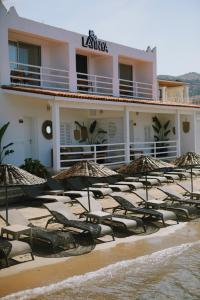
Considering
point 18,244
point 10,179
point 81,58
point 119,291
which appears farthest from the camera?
point 81,58

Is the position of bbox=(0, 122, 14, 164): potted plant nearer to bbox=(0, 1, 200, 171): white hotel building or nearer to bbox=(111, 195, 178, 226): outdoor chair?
bbox=(0, 1, 200, 171): white hotel building

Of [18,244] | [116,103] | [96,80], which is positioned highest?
[96,80]

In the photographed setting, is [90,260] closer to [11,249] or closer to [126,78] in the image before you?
[11,249]

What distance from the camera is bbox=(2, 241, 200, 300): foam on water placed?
23.5 ft

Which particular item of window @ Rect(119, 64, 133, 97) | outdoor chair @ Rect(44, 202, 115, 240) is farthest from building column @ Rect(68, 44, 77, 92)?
outdoor chair @ Rect(44, 202, 115, 240)

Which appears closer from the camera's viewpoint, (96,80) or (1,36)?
(1,36)

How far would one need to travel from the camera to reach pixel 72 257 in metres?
9.09

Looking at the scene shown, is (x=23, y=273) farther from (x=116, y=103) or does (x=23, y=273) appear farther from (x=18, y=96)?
(x=116, y=103)

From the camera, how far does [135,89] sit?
27.3 m

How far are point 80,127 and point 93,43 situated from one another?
190 inches

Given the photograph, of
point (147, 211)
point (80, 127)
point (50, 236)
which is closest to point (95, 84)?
point (80, 127)

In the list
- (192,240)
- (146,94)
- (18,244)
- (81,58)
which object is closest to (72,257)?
(18,244)

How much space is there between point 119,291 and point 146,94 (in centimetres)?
2163

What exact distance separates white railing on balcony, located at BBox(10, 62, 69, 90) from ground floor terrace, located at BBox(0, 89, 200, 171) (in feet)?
3.95
